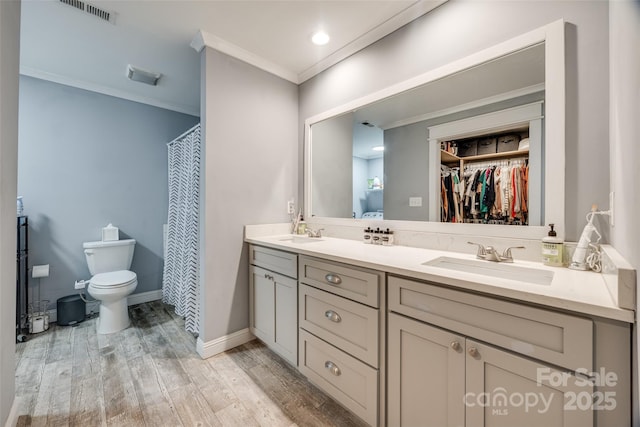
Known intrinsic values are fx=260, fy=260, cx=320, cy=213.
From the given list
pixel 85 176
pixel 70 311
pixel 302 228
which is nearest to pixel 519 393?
pixel 302 228

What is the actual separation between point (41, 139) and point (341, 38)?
2941mm

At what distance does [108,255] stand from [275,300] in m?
1.95

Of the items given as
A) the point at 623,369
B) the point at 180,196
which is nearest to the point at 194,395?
→ the point at 180,196

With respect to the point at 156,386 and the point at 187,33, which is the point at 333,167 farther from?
the point at 156,386

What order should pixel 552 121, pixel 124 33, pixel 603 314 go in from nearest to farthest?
pixel 603 314
pixel 552 121
pixel 124 33

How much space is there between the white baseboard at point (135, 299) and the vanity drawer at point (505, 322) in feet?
10.1

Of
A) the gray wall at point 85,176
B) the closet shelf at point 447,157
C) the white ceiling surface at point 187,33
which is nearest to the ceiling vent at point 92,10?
the white ceiling surface at point 187,33

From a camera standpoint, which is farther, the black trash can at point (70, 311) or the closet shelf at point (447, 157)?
the black trash can at point (70, 311)

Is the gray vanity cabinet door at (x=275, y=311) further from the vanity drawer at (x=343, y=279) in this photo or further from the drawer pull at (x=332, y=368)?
the drawer pull at (x=332, y=368)

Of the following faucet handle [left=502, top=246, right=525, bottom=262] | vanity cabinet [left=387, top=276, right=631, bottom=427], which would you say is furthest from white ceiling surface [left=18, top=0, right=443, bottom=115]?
vanity cabinet [left=387, top=276, right=631, bottom=427]

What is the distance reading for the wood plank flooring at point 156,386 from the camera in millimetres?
1390

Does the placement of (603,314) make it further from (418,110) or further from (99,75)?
(99,75)

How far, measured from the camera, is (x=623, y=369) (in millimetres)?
700

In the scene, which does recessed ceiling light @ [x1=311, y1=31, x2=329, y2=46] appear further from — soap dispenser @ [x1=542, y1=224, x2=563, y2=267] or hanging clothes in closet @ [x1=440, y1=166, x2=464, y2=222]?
soap dispenser @ [x1=542, y1=224, x2=563, y2=267]
